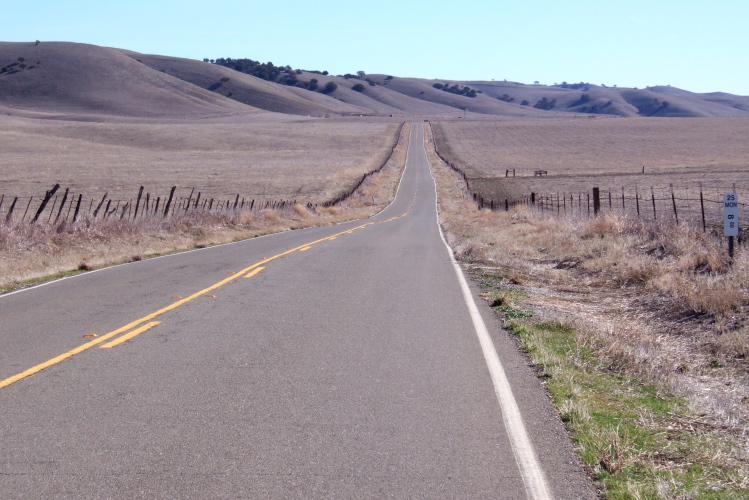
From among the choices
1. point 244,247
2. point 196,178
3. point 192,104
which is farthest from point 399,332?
point 192,104

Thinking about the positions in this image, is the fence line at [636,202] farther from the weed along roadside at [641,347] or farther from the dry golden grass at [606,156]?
the weed along roadside at [641,347]

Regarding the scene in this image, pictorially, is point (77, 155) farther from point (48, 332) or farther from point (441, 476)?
point (441, 476)

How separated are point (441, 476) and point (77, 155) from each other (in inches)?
2923

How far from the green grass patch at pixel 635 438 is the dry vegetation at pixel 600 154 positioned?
1450 inches

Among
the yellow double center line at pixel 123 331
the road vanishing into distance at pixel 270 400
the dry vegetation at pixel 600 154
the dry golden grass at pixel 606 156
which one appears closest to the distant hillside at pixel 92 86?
the dry vegetation at pixel 600 154

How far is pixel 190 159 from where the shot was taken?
7444 cm

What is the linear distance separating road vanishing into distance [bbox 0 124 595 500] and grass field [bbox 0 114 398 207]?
33.9 meters

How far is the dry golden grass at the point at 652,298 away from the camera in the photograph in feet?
22.7

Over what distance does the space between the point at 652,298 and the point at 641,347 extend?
3045mm

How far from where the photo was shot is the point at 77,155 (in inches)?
2798

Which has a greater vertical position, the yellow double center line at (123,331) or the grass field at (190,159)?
the grass field at (190,159)

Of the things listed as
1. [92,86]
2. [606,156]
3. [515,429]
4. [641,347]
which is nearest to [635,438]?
[515,429]

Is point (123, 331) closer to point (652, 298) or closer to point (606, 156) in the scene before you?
point (652, 298)

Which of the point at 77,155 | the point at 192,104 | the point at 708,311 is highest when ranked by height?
the point at 192,104
